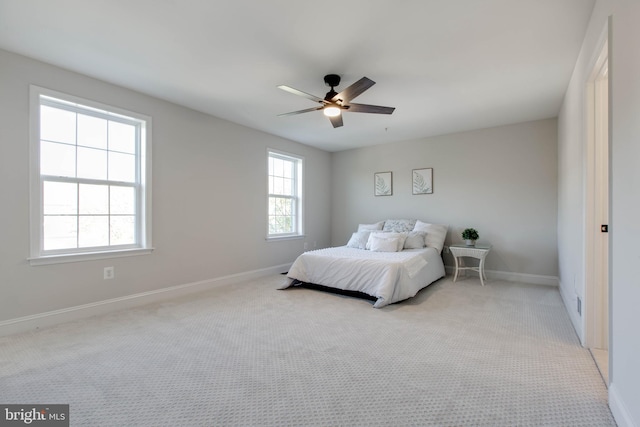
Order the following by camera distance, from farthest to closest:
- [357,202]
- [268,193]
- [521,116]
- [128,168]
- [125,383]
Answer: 1. [357,202]
2. [268,193]
3. [521,116]
4. [128,168]
5. [125,383]

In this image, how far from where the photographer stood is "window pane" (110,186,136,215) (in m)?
3.46

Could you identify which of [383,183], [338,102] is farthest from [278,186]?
[338,102]

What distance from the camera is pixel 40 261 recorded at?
287 cm

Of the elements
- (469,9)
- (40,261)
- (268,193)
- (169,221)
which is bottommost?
(40,261)

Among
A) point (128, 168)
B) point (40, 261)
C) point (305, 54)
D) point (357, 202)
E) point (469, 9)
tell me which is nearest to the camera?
point (469, 9)

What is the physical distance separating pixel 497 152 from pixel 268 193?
380 centimetres

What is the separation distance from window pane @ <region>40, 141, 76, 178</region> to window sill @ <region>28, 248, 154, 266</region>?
0.81 meters

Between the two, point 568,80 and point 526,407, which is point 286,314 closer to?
point 526,407

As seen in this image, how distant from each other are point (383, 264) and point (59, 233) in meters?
3.44

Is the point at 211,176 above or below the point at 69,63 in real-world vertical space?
below

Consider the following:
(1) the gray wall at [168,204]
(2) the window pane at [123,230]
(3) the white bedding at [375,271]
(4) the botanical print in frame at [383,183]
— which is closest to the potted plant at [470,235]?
(3) the white bedding at [375,271]

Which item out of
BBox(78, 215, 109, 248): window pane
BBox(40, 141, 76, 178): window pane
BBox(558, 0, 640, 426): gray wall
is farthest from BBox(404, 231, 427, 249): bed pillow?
BBox(40, 141, 76, 178): window pane

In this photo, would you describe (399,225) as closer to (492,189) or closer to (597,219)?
(492,189)

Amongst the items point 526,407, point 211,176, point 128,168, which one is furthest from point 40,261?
point 526,407
